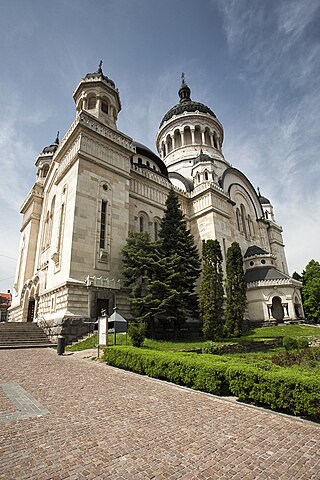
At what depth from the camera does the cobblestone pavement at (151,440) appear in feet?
10.6

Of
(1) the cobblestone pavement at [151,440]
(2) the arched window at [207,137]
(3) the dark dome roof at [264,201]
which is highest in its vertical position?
(2) the arched window at [207,137]

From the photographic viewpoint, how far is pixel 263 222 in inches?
1624

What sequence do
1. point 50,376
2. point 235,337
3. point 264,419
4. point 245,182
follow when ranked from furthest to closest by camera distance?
point 245,182 < point 235,337 < point 50,376 < point 264,419

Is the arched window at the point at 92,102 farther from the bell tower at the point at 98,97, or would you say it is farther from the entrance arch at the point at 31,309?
the entrance arch at the point at 31,309

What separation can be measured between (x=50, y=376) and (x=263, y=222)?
128 ft

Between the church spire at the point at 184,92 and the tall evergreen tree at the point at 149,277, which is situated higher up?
the church spire at the point at 184,92

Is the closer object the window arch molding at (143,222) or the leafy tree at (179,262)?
the leafy tree at (179,262)

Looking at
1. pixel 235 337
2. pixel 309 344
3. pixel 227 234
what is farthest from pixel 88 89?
pixel 309 344

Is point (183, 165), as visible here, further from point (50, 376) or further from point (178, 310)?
point (50, 376)

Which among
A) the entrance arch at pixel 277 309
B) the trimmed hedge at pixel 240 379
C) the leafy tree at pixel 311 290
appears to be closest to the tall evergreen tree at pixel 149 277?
the trimmed hedge at pixel 240 379

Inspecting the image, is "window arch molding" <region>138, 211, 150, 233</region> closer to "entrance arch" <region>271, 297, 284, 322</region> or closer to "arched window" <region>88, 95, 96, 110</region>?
"arched window" <region>88, 95, 96, 110</region>

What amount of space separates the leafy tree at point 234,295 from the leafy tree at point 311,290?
2483 cm

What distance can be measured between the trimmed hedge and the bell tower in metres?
24.3

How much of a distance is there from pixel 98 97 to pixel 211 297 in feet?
74.1
